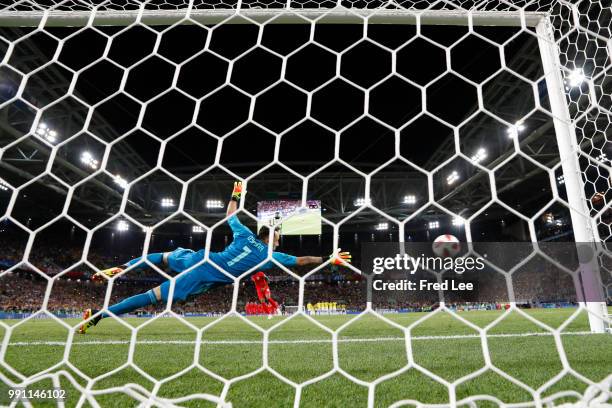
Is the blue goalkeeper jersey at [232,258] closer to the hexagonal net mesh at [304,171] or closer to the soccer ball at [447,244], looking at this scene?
the hexagonal net mesh at [304,171]

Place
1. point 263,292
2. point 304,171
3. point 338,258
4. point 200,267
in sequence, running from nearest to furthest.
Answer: point 338,258
point 200,267
point 263,292
point 304,171

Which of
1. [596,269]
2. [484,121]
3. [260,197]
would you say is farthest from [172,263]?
[260,197]

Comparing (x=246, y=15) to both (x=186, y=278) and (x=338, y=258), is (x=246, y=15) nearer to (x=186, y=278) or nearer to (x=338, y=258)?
(x=338, y=258)

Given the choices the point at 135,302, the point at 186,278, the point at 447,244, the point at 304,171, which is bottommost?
the point at 135,302

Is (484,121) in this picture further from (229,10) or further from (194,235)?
(194,235)

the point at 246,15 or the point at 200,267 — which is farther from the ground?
the point at 246,15

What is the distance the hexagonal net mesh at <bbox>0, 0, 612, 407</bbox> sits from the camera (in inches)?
50.2

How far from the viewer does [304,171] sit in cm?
1662

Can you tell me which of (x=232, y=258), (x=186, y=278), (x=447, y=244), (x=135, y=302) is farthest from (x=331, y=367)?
(x=447, y=244)

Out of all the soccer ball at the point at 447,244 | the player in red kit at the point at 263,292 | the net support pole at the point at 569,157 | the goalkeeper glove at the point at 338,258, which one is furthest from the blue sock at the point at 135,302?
the soccer ball at the point at 447,244

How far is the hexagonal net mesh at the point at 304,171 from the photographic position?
127 cm

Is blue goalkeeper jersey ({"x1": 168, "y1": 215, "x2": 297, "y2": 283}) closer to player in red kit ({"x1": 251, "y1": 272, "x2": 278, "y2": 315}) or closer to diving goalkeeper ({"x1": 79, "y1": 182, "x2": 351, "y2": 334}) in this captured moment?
diving goalkeeper ({"x1": 79, "y1": 182, "x2": 351, "y2": 334})

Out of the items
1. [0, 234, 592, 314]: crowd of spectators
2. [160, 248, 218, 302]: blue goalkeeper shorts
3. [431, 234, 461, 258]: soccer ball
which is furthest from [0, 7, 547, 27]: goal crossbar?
[0, 234, 592, 314]: crowd of spectators

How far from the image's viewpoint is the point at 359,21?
1993mm
